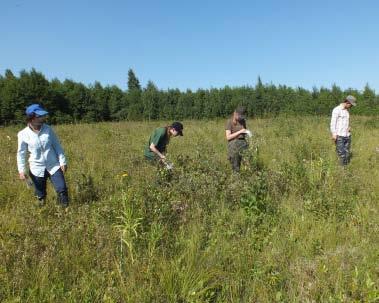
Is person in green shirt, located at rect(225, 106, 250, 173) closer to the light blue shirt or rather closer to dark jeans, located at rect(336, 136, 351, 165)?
dark jeans, located at rect(336, 136, 351, 165)

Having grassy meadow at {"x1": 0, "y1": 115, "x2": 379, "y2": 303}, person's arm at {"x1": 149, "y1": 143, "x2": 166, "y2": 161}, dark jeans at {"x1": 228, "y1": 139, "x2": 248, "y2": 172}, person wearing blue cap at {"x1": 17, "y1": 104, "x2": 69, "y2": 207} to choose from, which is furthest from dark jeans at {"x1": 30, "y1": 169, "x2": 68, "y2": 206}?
dark jeans at {"x1": 228, "y1": 139, "x2": 248, "y2": 172}

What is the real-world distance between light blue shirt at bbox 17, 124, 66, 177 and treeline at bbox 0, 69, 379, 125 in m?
27.4

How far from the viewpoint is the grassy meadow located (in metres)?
2.87

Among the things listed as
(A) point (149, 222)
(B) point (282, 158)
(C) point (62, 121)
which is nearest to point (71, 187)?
(A) point (149, 222)

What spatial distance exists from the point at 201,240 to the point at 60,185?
2.22 meters

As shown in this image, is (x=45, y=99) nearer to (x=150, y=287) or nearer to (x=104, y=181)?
(x=104, y=181)

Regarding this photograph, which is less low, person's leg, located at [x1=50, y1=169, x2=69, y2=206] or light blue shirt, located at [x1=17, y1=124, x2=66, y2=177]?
light blue shirt, located at [x1=17, y1=124, x2=66, y2=177]

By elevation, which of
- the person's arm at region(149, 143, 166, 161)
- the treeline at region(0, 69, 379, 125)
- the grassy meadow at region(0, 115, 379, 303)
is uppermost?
the treeline at region(0, 69, 379, 125)

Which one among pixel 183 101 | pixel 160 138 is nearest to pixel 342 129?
pixel 160 138

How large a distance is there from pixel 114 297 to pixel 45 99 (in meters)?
29.7

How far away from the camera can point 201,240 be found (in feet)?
12.0

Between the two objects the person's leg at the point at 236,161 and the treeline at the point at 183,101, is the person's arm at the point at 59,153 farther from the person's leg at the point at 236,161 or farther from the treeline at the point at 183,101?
the treeline at the point at 183,101

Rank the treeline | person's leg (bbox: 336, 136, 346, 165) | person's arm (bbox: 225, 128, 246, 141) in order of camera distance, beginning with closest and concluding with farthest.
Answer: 1. person's arm (bbox: 225, 128, 246, 141)
2. person's leg (bbox: 336, 136, 346, 165)
3. the treeline

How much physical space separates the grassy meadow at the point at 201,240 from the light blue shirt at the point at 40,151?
0.62 m
